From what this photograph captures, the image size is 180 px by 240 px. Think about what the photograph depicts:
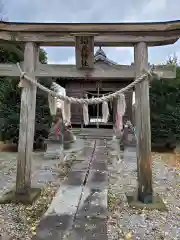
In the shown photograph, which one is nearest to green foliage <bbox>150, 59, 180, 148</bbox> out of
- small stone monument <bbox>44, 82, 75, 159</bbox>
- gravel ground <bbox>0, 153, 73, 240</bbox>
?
small stone monument <bbox>44, 82, 75, 159</bbox>

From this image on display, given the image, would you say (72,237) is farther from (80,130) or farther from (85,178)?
(80,130)

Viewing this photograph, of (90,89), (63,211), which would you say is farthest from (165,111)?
(63,211)

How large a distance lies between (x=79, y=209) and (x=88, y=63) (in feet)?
7.54

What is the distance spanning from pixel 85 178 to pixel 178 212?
230 centimetres

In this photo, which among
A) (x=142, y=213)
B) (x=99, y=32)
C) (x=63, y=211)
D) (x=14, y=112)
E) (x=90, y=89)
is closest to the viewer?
(x=63, y=211)

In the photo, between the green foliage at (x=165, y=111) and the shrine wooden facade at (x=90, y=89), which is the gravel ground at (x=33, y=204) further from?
the shrine wooden facade at (x=90, y=89)

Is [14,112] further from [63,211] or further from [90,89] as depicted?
[63,211]

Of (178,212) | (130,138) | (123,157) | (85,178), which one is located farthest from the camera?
(130,138)

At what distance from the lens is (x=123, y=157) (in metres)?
9.01

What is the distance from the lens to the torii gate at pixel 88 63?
4281mm

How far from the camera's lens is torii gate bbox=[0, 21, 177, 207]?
4281 millimetres

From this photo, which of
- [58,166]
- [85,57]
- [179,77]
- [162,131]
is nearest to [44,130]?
[58,166]

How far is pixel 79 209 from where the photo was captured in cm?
386

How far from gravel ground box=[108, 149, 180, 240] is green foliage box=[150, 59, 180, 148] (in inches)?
133
